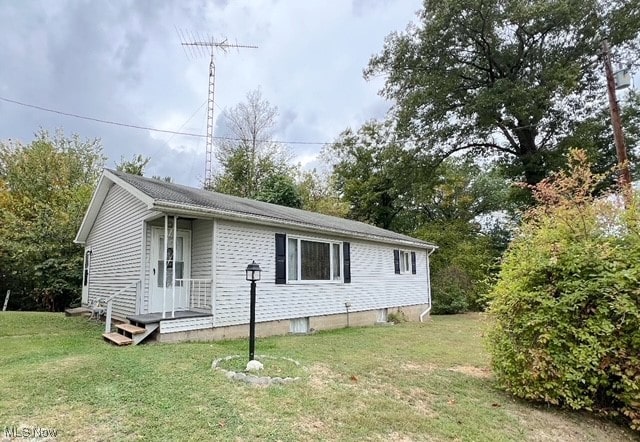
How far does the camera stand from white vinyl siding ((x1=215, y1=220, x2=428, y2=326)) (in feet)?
26.9

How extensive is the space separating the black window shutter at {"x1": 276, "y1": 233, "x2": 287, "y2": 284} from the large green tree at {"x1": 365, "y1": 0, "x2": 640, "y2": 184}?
11713mm

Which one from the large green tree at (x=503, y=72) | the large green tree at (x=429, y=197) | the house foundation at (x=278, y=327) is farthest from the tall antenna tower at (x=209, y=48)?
the house foundation at (x=278, y=327)

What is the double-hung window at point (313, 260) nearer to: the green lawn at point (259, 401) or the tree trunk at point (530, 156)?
the green lawn at point (259, 401)

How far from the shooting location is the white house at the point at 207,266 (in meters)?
7.73

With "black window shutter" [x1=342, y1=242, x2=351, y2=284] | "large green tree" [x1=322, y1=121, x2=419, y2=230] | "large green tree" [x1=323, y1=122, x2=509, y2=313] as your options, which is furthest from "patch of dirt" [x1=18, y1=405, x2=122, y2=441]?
"large green tree" [x1=322, y1=121, x2=419, y2=230]

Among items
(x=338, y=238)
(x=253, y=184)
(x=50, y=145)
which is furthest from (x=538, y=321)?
(x=50, y=145)

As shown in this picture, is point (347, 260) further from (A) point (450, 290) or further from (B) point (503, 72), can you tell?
(B) point (503, 72)

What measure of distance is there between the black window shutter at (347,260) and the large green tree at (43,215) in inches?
422

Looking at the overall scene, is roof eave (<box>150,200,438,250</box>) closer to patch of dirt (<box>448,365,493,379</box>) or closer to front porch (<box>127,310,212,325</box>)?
front porch (<box>127,310,212,325</box>)

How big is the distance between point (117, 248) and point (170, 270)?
2375 millimetres

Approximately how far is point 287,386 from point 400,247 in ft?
35.8

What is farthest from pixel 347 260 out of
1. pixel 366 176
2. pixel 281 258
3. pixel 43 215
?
pixel 366 176

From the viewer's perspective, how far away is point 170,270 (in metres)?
8.55

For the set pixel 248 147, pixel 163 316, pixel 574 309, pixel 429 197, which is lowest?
pixel 163 316
